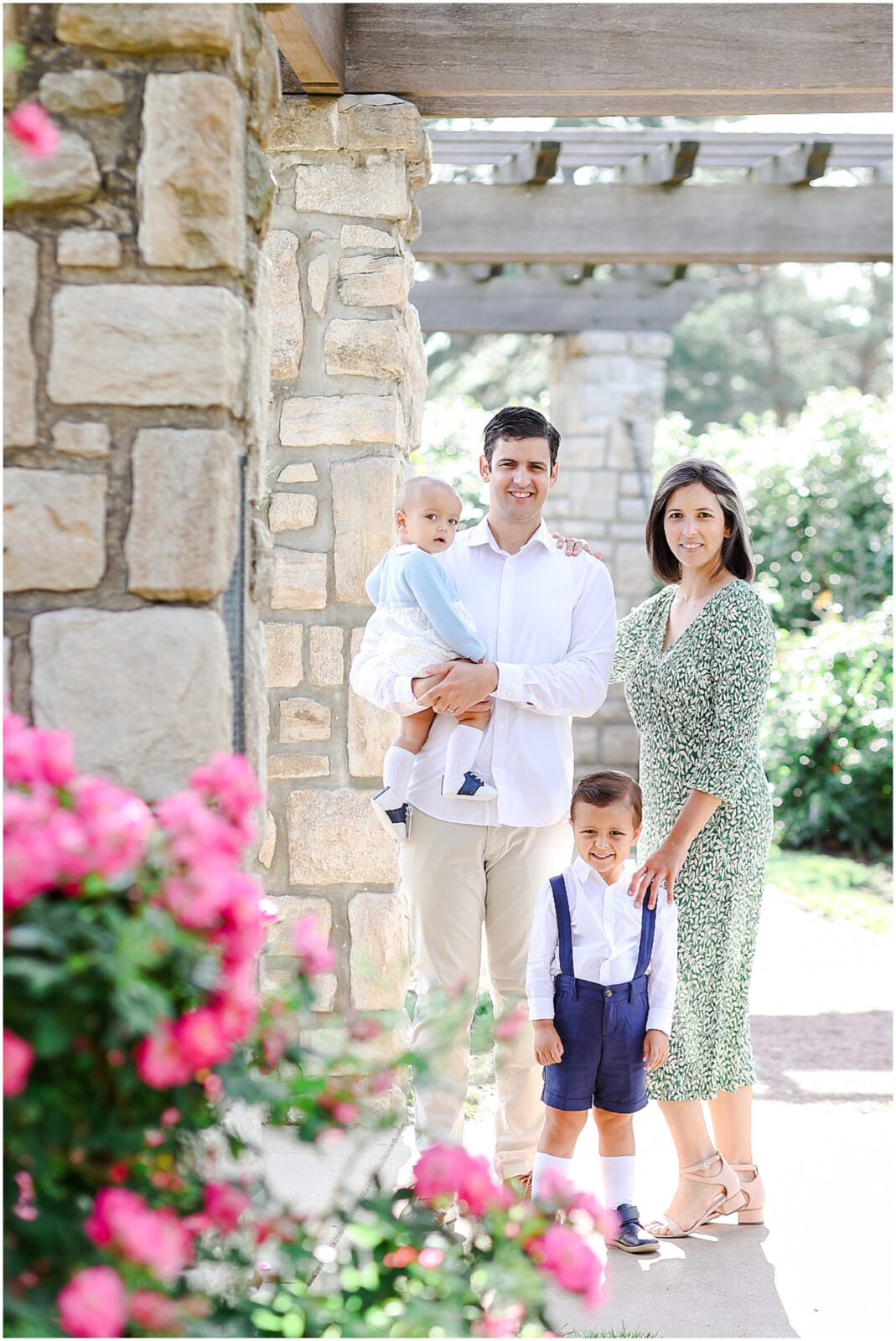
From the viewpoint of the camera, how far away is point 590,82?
133 inches

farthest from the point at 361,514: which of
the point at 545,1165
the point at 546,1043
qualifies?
the point at 545,1165

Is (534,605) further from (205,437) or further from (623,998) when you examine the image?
(205,437)

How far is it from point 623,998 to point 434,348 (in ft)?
47.0

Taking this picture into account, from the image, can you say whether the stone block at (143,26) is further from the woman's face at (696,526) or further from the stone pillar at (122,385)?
the woman's face at (696,526)

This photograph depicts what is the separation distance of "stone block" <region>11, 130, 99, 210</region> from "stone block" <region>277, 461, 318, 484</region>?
1773 millimetres

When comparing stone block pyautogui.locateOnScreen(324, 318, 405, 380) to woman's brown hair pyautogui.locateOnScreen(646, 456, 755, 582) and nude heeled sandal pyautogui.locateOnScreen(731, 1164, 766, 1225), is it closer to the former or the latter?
woman's brown hair pyautogui.locateOnScreen(646, 456, 755, 582)

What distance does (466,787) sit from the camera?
8.91 feet

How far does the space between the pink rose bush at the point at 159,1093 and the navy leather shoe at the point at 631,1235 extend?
1.35 metres

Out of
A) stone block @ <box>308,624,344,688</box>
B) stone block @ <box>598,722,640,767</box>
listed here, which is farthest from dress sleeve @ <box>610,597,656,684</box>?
stone block @ <box>598,722,640,767</box>

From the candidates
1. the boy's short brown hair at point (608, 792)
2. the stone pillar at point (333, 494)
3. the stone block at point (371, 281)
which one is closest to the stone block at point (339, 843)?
the stone pillar at point (333, 494)

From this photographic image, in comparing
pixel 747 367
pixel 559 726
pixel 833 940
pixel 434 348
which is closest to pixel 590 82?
pixel 559 726

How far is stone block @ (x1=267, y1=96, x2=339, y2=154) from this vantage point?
3.40 metres

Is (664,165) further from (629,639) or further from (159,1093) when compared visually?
(159,1093)

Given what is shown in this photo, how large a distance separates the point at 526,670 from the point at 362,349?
1159mm
